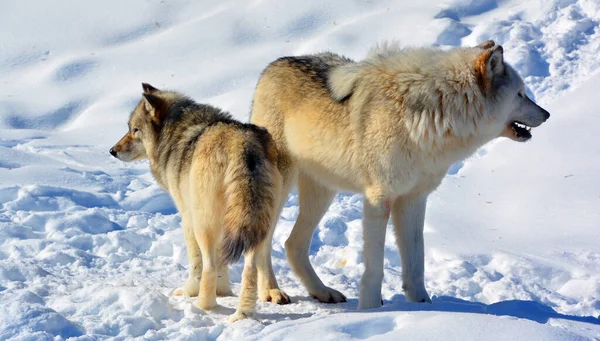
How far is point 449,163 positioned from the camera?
5.75 metres

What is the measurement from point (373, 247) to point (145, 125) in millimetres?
2318

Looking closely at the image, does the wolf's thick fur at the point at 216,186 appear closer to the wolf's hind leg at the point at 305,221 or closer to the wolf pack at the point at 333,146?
the wolf pack at the point at 333,146

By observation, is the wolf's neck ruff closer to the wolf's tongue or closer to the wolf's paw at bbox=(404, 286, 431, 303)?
the wolf's paw at bbox=(404, 286, 431, 303)

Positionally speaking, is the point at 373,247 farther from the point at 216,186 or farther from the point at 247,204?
the point at 216,186

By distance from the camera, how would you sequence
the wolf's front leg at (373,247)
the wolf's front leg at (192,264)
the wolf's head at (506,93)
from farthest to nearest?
1. the wolf's front leg at (192,264)
2. the wolf's front leg at (373,247)
3. the wolf's head at (506,93)

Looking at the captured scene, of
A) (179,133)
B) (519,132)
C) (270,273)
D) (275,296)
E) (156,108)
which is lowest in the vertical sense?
(275,296)

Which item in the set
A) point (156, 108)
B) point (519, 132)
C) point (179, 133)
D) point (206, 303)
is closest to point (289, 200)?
point (156, 108)

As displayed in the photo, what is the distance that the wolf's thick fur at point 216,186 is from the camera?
4953 mm

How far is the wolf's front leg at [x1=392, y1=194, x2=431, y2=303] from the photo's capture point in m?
6.12

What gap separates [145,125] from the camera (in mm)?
6492

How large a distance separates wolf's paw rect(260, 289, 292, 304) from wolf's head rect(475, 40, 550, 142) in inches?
85.9

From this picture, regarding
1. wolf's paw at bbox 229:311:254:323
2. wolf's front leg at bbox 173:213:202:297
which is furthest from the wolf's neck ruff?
wolf's paw at bbox 229:311:254:323

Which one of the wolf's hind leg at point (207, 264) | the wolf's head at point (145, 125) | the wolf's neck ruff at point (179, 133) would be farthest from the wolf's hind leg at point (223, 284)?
the wolf's head at point (145, 125)

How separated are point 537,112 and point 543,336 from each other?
6.89 feet
